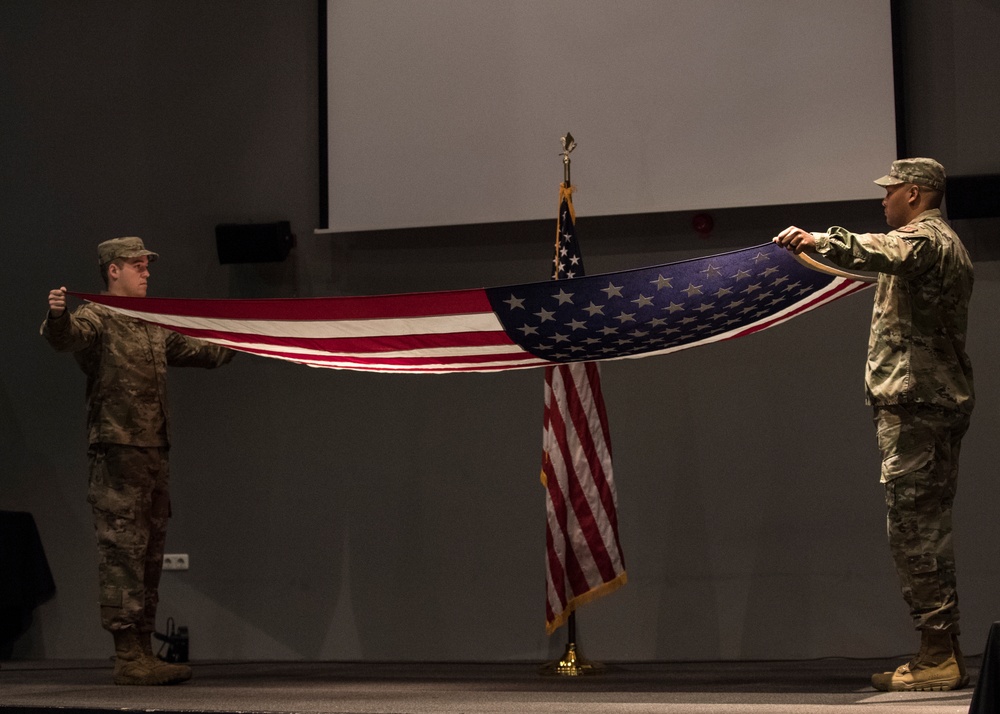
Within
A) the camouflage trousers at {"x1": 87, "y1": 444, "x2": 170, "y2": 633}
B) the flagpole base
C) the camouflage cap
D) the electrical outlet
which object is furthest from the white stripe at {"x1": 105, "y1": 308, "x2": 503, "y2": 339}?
the electrical outlet

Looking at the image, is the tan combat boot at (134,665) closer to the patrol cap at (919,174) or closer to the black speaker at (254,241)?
the black speaker at (254,241)

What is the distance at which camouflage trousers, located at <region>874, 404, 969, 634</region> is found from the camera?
3.17 metres

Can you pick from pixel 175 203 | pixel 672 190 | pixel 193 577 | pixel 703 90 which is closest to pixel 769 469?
pixel 672 190

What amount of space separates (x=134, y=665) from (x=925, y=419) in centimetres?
264

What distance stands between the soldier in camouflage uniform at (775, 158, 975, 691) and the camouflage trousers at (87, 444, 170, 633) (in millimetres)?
2387

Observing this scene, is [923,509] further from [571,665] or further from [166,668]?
[166,668]

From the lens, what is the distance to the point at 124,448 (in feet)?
13.2

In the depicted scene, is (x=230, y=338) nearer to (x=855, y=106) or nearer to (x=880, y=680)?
(x=880, y=680)

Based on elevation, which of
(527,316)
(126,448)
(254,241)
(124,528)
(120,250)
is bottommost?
(124,528)

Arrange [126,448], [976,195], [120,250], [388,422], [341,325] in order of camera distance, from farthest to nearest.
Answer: [388,422], [976,195], [120,250], [126,448], [341,325]

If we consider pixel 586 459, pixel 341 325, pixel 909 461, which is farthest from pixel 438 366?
pixel 909 461

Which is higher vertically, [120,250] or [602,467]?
[120,250]

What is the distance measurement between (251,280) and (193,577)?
137 cm

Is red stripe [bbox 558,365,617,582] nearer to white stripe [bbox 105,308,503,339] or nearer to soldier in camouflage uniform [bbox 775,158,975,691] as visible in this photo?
white stripe [bbox 105,308,503,339]
